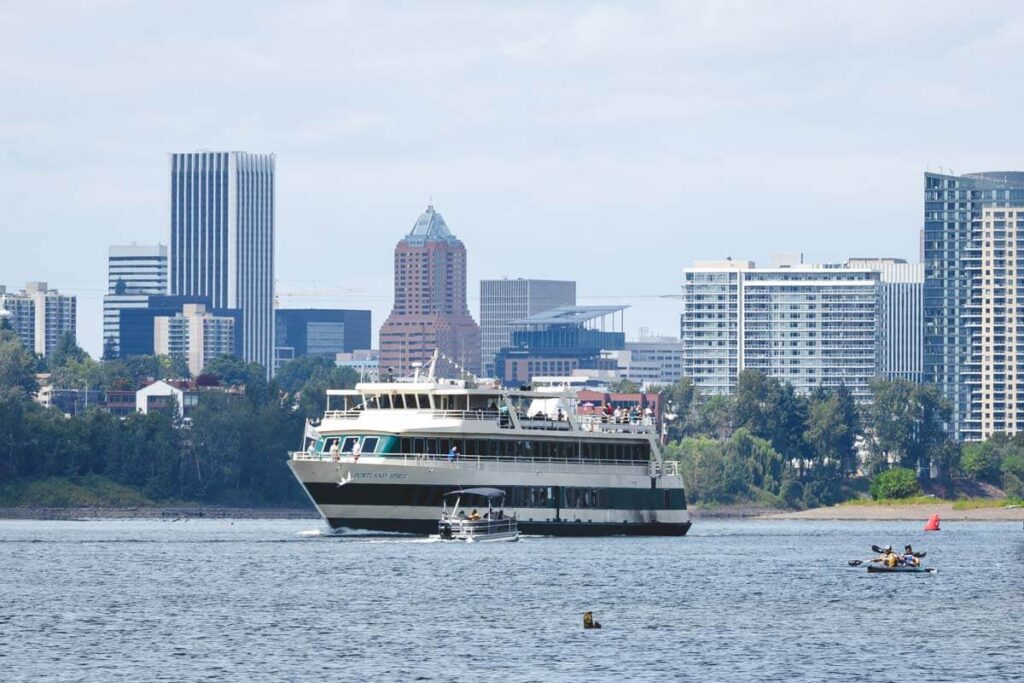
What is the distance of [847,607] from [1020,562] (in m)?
46.5

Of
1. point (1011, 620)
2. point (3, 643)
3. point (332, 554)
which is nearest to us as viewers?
point (3, 643)

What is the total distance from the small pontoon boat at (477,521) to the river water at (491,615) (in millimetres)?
2056

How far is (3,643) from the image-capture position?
10156 centimetres

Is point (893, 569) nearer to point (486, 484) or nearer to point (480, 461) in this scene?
point (486, 484)

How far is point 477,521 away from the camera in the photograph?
161 metres

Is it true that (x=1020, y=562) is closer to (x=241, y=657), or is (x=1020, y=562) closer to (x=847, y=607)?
(x=847, y=607)

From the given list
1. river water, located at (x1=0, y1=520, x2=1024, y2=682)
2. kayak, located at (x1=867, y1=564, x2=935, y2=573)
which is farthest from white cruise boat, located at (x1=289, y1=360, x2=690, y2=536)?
kayak, located at (x1=867, y1=564, x2=935, y2=573)

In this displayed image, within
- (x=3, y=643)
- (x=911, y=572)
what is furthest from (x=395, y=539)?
A: (x=3, y=643)

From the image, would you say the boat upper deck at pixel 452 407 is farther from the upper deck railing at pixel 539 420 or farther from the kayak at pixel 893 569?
the kayak at pixel 893 569

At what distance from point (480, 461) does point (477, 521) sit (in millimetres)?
6267

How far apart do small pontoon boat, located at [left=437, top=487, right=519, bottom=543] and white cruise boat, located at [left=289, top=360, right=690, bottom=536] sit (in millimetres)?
1083

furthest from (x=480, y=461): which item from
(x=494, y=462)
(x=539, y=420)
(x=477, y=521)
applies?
(x=539, y=420)

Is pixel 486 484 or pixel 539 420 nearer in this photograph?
pixel 486 484

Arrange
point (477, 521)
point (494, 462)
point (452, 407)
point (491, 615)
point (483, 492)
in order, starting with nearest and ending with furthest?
point (491, 615) → point (477, 521) → point (483, 492) → point (494, 462) → point (452, 407)
